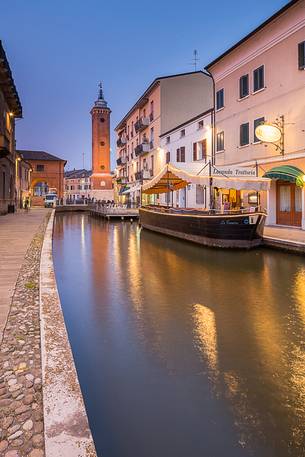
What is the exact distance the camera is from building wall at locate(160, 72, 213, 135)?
1453 inches

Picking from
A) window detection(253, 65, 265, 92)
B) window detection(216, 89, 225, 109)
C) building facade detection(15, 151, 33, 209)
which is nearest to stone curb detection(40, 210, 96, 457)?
window detection(253, 65, 265, 92)

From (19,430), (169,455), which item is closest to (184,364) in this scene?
(169,455)

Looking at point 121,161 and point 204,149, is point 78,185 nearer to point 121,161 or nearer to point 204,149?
point 121,161

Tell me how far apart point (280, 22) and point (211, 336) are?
17.3 m

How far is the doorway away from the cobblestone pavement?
15704 millimetres

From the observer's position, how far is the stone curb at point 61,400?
8.54 ft

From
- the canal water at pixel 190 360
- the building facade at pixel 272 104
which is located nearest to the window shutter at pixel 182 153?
the building facade at pixel 272 104

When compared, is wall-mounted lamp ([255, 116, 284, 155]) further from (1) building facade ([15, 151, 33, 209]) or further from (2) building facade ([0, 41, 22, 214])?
(1) building facade ([15, 151, 33, 209])

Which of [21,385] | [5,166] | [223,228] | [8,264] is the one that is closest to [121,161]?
[5,166]

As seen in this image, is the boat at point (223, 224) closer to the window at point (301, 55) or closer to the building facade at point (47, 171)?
the window at point (301, 55)

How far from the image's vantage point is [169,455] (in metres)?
3.01

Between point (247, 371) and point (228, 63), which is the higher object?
point (228, 63)

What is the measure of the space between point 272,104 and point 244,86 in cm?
316

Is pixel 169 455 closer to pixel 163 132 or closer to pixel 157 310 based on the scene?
pixel 157 310
